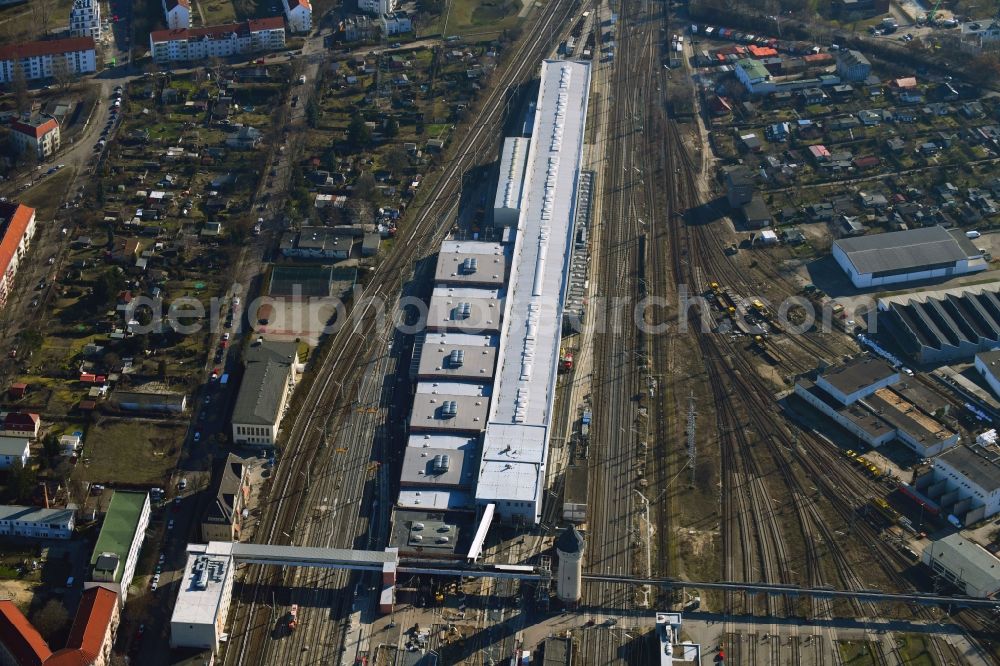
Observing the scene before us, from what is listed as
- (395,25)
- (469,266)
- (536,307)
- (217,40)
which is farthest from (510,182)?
(217,40)

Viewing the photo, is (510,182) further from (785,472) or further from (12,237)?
(12,237)

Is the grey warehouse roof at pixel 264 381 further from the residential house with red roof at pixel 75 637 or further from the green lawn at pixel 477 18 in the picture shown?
the green lawn at pixel 477 18

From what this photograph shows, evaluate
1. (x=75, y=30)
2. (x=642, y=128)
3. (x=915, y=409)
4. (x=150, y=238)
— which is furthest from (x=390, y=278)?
(x=75, y=30)

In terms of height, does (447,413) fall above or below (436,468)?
above

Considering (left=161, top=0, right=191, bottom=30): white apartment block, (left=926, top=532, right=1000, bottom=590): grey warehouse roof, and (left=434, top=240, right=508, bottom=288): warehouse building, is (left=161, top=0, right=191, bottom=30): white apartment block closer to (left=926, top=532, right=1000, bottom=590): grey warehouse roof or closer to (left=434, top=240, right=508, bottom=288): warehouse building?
(left=434, top=240, right=508, bottom=288): warehouse building

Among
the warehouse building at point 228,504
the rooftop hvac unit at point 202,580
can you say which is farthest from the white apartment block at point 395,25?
the rooftop hvac unit at point 202,580

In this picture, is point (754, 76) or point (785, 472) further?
point (754, 76)

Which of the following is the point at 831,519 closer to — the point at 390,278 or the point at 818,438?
the point at 818,438
